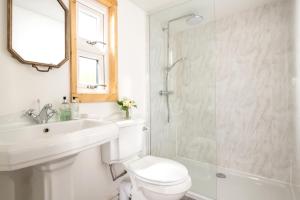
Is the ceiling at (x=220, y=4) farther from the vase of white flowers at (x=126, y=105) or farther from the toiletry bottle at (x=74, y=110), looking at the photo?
the toiletry bottle at (x=74, y=110)

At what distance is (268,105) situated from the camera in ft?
6.70

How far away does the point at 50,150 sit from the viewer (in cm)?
67

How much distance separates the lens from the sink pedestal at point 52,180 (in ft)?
2.89

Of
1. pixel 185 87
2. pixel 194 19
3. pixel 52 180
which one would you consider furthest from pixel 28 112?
pixel 194 19

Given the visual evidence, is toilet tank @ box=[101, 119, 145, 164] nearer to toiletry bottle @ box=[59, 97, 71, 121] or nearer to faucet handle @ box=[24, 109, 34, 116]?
toiletry bottle @ box=[59, 97, 71, 121]

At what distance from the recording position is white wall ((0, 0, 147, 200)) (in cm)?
103

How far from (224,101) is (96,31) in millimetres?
1783

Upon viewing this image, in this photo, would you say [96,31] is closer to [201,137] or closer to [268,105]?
[201,137]

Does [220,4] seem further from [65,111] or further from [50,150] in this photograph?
[50,150]

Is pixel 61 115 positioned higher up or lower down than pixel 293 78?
lower down

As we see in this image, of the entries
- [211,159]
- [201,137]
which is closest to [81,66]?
[201,137]

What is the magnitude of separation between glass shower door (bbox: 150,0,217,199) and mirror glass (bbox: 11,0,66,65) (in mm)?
1157

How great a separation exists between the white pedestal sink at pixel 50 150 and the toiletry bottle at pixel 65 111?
3.2 inches

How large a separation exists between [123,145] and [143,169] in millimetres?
257
